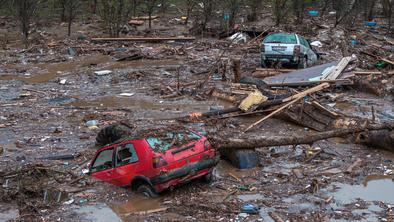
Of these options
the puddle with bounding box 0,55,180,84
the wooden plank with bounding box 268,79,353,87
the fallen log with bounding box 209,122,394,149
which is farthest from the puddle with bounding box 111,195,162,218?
the puddle with bounding box 0,55,180,84

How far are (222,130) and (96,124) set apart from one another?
3.68 metres

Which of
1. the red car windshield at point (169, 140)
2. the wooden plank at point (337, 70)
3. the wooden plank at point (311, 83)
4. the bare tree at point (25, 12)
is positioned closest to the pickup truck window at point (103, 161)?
the red car windshield at point (169, 140)

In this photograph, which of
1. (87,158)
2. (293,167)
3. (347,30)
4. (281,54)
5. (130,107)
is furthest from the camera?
(347,30)

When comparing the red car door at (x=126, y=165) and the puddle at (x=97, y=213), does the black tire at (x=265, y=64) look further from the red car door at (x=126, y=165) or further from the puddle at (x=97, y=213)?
the puddle at (x=97, y=213)

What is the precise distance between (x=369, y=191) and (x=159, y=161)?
3.99 meters

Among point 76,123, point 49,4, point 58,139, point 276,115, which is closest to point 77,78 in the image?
point 76,123

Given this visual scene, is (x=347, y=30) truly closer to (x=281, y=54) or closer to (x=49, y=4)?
(x=281, y=54)

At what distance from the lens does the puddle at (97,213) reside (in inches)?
342

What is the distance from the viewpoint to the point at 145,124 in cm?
1501

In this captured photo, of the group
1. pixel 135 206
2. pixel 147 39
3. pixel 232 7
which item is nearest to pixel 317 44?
pixel 232 7

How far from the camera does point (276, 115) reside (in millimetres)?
15055

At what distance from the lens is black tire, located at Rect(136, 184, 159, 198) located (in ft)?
30.6

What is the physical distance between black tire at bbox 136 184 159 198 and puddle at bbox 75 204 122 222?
0.67 m

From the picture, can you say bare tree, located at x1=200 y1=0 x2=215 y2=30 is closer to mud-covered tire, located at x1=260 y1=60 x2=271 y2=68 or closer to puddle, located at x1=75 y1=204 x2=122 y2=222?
mud-covered tire, located at x1=260 y1=60 x2=271 y2=68
